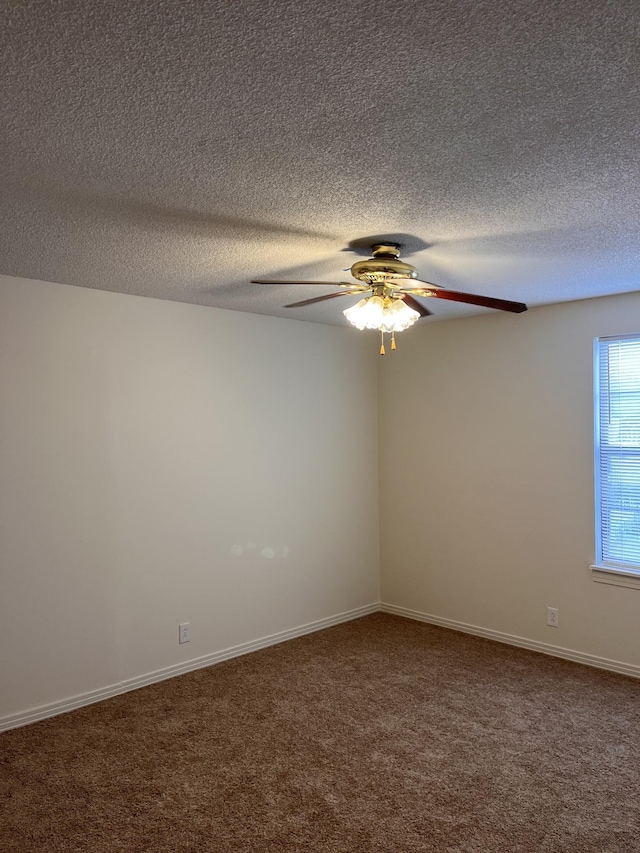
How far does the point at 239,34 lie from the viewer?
1352mm

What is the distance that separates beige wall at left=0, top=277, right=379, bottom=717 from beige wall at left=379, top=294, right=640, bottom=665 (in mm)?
396

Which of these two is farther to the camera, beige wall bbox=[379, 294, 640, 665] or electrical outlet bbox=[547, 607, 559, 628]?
electrical outlet bbox=[547, 607, 559, 628]

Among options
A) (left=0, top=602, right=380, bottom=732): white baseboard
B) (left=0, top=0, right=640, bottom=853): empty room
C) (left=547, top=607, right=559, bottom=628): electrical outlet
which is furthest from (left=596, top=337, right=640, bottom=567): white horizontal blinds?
(left=0, top=602, right=380, bottom=732): white baseboard

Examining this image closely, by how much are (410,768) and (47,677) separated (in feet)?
6.55

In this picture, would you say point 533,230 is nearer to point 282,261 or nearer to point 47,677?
point 282,261

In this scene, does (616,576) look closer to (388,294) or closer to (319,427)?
(319,427)

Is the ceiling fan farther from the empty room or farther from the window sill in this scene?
the window sill

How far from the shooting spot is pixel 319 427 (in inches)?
201

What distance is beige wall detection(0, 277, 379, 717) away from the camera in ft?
11.6

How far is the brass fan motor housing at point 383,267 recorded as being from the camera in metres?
2.77

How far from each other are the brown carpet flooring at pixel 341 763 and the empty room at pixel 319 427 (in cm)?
2

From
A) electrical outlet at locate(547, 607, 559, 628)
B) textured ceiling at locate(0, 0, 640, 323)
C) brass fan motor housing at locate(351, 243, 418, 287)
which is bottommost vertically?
electrical outlet at locate(547, 607, 559, 628)

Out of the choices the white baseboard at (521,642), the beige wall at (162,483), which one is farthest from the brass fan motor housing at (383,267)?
the white baseboard at (521,642)

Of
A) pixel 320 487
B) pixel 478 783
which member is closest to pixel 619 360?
pixel 320 487
